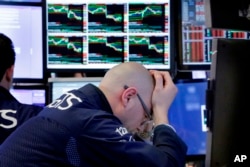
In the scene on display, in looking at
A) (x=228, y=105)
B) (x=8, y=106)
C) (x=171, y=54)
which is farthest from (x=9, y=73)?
(x=228, y=105)

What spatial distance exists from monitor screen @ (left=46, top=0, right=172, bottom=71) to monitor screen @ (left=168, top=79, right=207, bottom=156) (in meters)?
0.16

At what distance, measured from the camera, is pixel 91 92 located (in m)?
1.50

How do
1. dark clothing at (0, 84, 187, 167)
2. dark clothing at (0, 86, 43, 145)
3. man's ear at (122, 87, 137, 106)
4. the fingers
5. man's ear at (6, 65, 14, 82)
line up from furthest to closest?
1. man's ear at (6, 65, 14, 82)
2. dark clothing at (0, 86, 43, 145)
3. the fingers
4. man's ear at (122, 87, 137, 106)
5. dark clothing at (0, 84, 187, 167)

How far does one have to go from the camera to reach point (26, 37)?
2.56 metres

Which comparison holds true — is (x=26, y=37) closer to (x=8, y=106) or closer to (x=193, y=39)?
(x=8, y=106)

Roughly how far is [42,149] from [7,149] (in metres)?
0.11

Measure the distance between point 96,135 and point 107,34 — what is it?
3.97ft

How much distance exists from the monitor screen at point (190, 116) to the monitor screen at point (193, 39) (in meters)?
0.11

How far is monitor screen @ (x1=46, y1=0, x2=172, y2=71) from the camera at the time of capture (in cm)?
248

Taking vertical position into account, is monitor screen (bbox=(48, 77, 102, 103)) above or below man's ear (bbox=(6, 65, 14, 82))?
below

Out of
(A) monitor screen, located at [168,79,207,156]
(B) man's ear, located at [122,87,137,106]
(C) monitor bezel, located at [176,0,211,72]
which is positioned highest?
(C) monitor bezel, located at [176,0,211,72]

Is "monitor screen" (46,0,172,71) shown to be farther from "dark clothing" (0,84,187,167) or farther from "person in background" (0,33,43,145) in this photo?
"dark clothing" (0,84,187,167)

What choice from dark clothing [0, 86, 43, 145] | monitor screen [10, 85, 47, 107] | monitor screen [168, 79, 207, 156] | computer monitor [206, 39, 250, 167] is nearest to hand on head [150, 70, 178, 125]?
computer monitor [206, 39, 250, 167]

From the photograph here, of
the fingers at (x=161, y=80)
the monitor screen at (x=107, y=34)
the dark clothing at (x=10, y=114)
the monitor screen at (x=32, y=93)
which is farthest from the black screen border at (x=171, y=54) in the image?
the fingers at (x=161, y=80)
